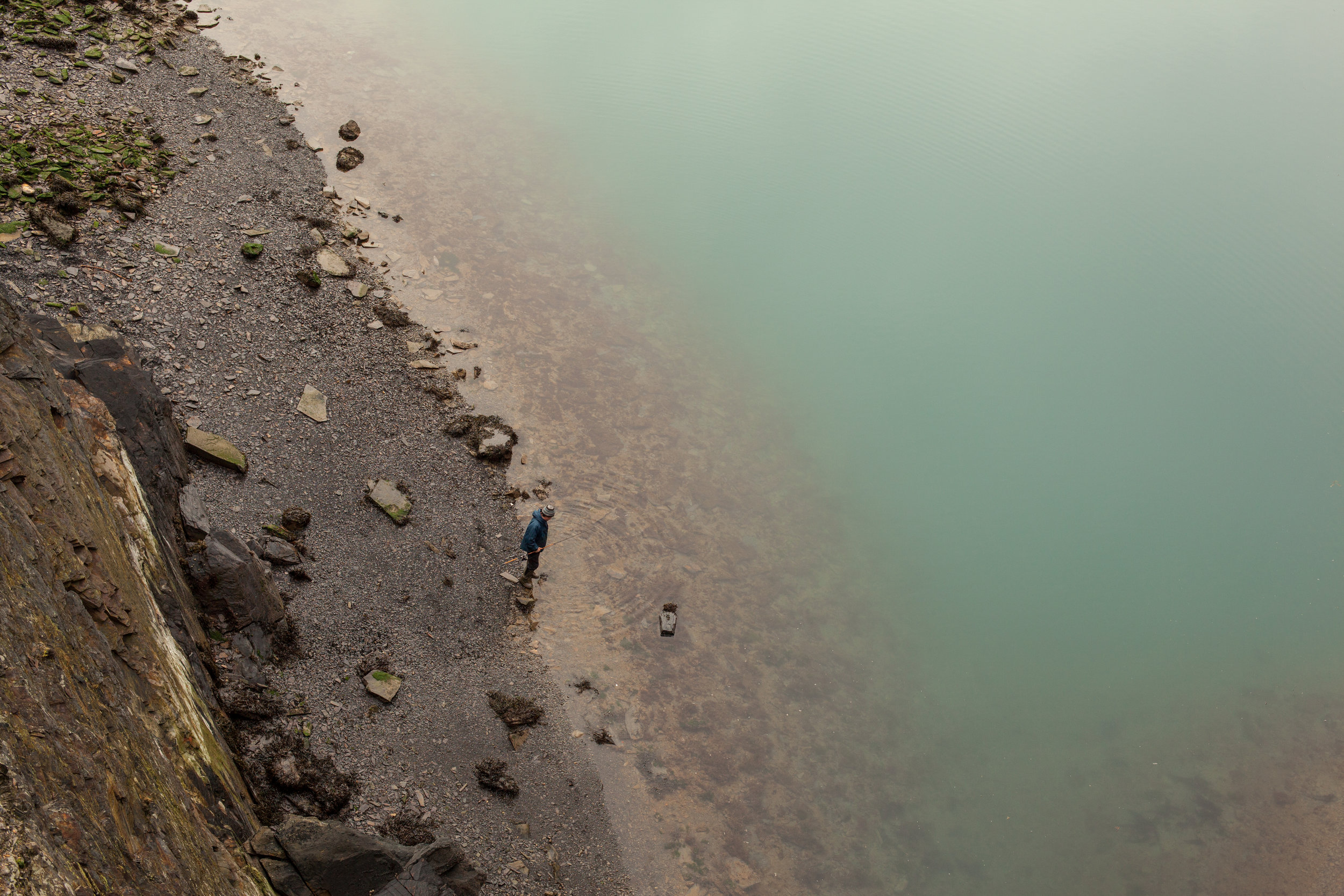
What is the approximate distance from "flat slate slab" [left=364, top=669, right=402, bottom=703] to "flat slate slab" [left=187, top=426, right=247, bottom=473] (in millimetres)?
Answer: 2986

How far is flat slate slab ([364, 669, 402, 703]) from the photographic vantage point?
26.2 feet

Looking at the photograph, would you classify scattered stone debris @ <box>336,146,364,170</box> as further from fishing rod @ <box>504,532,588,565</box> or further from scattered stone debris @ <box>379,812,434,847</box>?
scattered stone debris @ <box>379,812,434,847</box>

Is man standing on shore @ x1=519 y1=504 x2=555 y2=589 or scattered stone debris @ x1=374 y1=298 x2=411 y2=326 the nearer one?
man standing on shore @ x1=519 y1=504 x2=555 y2=589

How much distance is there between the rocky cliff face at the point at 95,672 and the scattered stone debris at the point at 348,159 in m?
7.80

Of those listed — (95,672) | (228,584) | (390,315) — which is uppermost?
(95,672)

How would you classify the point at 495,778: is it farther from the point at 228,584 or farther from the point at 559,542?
the point at 559,542

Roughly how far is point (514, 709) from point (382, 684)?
1416 mm

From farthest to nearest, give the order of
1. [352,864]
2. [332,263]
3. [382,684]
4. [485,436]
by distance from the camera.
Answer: [332,263], [485,436], [382,684], [352,864]

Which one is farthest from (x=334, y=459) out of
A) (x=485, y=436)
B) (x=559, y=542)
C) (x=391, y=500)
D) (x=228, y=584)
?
(x=559, y=542)

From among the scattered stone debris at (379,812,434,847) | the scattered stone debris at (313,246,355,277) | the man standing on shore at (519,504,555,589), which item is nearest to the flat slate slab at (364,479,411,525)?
the man standing on shore at (519,504,555,589)

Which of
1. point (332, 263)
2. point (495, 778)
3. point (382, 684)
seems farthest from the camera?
point (332, 263)

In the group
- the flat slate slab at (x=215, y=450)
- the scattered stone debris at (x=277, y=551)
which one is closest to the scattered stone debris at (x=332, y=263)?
the flat slate slab at (x=215, y=450)

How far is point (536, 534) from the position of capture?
9.27m

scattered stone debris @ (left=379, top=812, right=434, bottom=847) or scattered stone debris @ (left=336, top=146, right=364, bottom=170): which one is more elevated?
scattered stone debris @ (left=336, top=146, right=364, bottom=170)
